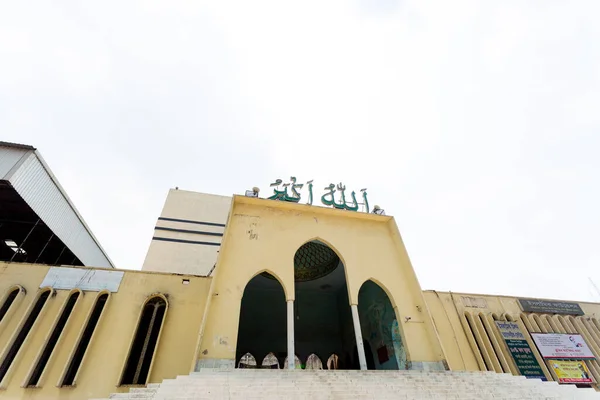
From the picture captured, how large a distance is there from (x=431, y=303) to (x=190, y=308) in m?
9.42

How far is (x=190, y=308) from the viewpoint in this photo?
9.88m

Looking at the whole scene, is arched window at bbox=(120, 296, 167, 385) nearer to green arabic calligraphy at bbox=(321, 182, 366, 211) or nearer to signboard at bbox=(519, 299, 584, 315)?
green arabic calligraphy at bbox=(321, 182, 366, 211)

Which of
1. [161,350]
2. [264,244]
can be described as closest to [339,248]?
[264,244]

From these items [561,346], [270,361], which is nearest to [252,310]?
[270,361]

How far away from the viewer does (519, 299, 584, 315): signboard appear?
13.5 m

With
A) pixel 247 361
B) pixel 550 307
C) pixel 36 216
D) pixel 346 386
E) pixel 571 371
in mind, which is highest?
pixel 36 216

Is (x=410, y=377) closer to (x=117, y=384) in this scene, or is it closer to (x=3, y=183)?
(x=117, y=384)

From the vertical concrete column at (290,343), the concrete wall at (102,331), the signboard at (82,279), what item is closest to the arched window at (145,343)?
the concrete wall at (102,331)

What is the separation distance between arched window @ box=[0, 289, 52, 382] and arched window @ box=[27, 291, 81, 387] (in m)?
0.63

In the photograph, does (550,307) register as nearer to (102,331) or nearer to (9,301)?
(102,331)

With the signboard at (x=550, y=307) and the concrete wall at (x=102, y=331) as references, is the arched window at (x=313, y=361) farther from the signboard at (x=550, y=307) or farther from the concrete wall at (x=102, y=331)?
the signboard at (x=550, y=307)

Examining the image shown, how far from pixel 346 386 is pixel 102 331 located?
24.4 ft

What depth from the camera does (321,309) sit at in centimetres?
1628

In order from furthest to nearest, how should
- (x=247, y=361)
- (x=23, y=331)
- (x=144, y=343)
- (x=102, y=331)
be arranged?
(x=247, y=361), (x=144, y=343), (x=102, y=331), (x=23, y=331)
